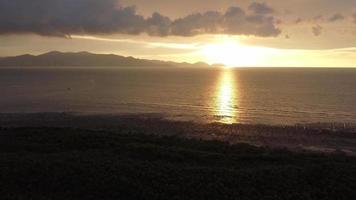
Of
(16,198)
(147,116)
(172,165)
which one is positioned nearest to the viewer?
(16,198)

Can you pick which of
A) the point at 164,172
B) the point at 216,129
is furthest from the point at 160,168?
the point at 216,129

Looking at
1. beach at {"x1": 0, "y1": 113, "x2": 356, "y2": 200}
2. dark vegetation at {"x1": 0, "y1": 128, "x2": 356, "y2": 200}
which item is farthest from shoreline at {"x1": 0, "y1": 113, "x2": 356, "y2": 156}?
dark vegetation at {"x1": 0, "y1": 128, "x2": 356, "y2": 200}

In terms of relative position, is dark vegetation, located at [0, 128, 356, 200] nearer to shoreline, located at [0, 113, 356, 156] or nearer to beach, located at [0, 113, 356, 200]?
beach, located at [0, 113, 356, 200]

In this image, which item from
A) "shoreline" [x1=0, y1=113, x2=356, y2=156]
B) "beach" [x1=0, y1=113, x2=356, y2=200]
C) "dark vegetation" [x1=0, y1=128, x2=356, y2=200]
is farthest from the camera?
"shoreline" [x1=0, y1=113, x2=356, y2=156]

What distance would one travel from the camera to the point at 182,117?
209ft

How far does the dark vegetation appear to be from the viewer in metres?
23.2

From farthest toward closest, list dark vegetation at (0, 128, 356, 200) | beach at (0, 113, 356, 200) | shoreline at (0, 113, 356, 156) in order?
1. shoreline at (0, 113, 356, 156)
2. beach at (0, 113, 356, 200)
3. dark vegetation at (0, 128, 356, 200)

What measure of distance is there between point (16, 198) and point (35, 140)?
17072mm

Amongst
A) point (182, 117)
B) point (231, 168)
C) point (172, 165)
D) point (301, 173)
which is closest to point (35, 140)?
point (172, 165)

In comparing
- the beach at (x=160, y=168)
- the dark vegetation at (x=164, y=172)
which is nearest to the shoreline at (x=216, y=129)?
the beach at (x=160, y=168)

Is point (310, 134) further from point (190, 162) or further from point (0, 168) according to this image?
point (0, 168)

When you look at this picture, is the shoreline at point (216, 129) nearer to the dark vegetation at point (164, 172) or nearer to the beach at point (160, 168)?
the beach at point (160, 168)

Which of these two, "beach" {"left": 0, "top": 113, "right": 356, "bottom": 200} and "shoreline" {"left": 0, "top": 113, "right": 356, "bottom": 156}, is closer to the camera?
"beach" {"left": 0, "top": 113, "right": 356, "bottom": 200}

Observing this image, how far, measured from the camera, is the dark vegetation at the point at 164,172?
23188 mm
